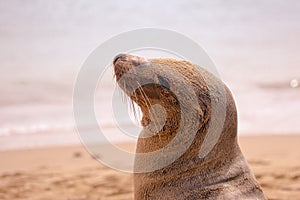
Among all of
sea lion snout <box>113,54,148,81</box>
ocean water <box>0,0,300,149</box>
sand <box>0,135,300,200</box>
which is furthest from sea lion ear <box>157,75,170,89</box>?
ocean water <box>0,0,300,149</box>

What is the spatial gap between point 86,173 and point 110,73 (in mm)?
2131

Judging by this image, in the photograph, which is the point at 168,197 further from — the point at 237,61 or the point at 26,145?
the point at 237,61

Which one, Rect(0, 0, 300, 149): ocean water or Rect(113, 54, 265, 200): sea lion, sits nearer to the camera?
Rect(113, 54, 265, 200): sea lion

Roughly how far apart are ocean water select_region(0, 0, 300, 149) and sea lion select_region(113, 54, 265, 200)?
418 centimetres

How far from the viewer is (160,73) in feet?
8.05

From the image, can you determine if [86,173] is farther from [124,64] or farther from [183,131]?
[124,64]

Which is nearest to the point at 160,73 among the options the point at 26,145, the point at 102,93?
the point at 26,145

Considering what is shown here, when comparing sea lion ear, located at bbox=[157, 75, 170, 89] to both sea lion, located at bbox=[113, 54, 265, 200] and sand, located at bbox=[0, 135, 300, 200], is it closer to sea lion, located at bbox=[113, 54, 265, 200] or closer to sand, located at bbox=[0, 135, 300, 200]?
sea lion, located at bbox=[113, 54, 265, 200]

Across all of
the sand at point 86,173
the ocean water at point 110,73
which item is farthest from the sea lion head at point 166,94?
the ocean water at point 110,73

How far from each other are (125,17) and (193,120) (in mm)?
11776

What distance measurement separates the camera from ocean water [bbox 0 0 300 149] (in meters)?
7.24

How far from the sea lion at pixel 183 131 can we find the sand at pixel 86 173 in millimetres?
1725

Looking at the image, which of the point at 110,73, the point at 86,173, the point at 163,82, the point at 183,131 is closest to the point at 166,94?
the point at 163,82

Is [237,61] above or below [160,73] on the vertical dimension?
above
